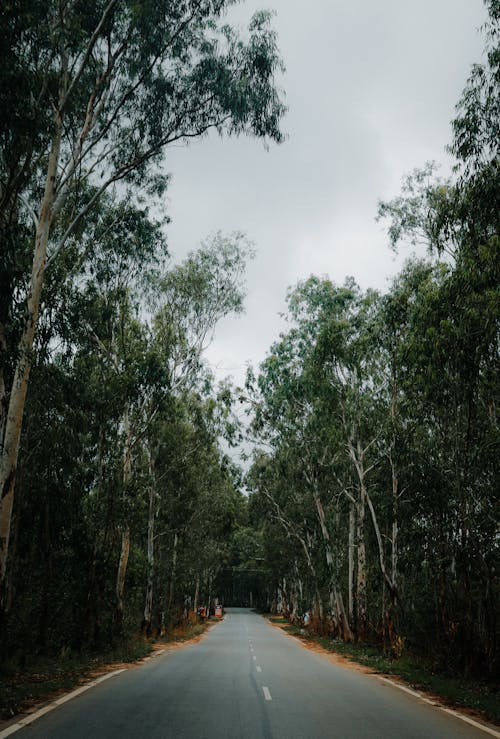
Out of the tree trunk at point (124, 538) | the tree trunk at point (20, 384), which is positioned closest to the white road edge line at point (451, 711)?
the tree trunk at point (20, 384)

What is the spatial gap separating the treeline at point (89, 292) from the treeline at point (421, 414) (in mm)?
4540

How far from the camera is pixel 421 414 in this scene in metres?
19.7

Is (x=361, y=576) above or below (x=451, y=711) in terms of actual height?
above

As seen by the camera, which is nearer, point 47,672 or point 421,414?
point 47,672

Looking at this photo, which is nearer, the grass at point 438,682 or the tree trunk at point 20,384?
→ the grass at point 438,682

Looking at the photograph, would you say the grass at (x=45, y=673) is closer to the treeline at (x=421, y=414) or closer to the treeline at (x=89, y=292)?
the treeline at (x=89, y=292)

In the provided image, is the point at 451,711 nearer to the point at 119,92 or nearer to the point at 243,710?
the point at 243,710

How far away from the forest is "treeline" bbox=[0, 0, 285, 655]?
7cm

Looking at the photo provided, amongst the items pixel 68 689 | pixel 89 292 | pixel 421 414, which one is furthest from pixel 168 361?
pixel 68 689

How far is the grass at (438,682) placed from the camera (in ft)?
33.7

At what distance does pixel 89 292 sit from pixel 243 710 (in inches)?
601

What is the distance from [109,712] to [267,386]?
2056 centimetres

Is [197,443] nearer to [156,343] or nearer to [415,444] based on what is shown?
[156,343]

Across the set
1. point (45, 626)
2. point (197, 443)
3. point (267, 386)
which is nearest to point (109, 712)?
point (45, 626)
